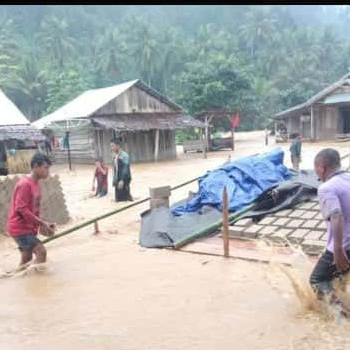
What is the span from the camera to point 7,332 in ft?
14.8

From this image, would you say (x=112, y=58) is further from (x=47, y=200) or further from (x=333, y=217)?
(x=333, y=217)

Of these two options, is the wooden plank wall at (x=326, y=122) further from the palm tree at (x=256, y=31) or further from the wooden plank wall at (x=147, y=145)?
the palm tree at (x=256, y=31)

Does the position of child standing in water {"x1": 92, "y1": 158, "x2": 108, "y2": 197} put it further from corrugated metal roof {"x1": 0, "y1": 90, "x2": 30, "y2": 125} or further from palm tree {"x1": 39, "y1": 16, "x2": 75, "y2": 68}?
palm tree {"x1": 39, "y1": 16, "x2": 75, "y2": 68}

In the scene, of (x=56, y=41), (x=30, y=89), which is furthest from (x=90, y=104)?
(x=56, y=41)

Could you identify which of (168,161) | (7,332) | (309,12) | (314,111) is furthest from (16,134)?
(309,12)

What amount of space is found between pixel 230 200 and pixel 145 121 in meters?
17.5

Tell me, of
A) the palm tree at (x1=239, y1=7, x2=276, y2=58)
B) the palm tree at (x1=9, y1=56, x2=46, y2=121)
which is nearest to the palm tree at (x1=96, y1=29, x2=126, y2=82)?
the palm tree at (x1=9, y1=56, x2=46, y2=121)

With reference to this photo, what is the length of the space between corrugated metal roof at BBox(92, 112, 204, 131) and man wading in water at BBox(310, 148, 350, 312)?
66.2ft

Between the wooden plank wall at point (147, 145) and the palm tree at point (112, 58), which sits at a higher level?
the palm tree at point (112, 58)

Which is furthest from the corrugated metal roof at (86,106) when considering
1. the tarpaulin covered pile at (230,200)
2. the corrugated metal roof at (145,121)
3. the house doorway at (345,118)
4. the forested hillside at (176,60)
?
the tarpaulin covered pile at (230,200)

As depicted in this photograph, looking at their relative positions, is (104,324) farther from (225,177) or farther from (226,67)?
(226,67)

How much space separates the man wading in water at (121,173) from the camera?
11180mm

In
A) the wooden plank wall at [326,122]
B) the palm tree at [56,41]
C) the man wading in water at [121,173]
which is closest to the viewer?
the man wading in water at [121,173]

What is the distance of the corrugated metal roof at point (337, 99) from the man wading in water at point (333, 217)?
28.3 metres
